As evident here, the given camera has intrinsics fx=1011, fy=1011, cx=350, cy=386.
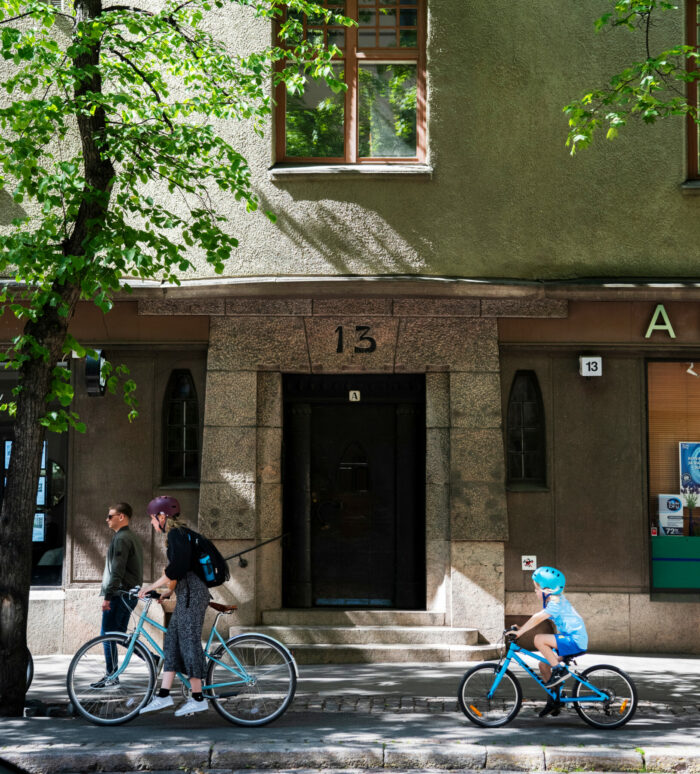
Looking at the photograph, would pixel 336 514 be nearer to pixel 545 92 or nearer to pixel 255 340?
pixel 255 340

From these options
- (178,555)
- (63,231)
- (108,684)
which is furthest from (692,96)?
(108,684)

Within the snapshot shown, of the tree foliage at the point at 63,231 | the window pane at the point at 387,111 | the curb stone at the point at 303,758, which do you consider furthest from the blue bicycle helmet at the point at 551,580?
the window pane at the point at 387,111

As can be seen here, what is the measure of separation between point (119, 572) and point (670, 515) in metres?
6.33

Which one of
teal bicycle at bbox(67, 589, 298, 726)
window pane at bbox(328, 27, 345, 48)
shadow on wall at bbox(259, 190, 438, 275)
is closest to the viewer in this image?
teal bicycle at bbox(67, 589, 298, 726)

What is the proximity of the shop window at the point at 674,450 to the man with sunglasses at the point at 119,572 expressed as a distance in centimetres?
594

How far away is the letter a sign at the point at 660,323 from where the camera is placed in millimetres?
11469

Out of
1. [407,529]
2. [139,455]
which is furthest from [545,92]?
[139,455]

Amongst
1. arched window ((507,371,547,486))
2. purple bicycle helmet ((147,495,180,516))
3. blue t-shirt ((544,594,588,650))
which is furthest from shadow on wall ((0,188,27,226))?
blue t-shirt ((544,594,588,650))

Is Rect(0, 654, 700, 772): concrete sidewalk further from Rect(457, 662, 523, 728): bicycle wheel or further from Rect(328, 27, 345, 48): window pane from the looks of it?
Rect(328, 27, 345, 48): window pane

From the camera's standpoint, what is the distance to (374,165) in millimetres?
11328

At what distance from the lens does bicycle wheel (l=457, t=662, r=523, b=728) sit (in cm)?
795

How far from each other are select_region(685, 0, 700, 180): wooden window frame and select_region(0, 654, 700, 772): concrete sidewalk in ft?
19.1

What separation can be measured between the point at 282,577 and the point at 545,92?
631 centimetres

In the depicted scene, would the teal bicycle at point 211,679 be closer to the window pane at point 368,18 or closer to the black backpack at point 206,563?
the black backpack at point 206,563
